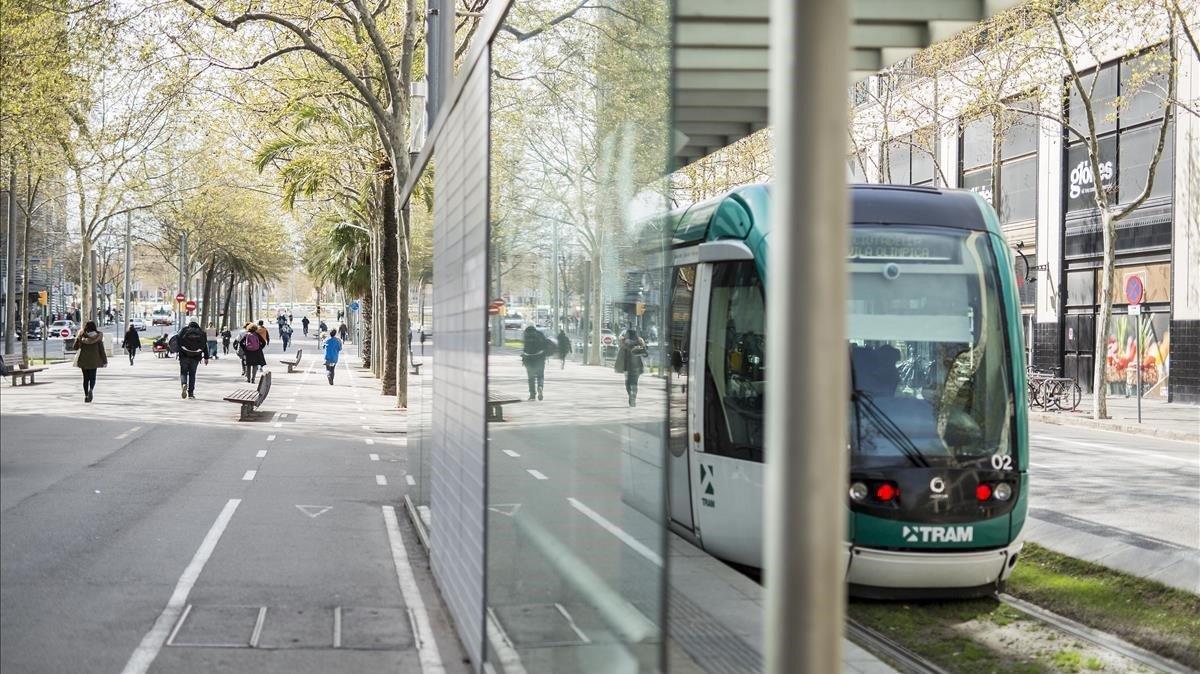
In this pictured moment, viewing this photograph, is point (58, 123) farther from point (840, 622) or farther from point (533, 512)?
point (840, 622)

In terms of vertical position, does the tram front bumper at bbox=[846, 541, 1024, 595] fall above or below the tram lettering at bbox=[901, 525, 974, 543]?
below

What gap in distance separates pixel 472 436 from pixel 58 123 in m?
2.74

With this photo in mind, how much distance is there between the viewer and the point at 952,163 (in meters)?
41.4

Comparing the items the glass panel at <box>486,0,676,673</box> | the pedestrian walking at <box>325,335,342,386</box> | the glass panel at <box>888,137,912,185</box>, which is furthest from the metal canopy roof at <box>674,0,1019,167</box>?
the glass panel at <box>888,137,912,185</box>

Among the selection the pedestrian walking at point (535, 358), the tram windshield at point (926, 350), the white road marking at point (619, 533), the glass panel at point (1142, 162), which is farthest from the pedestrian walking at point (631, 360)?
the glass panel at point (1142, 162)

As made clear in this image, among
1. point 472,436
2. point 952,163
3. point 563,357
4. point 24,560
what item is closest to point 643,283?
point 563,357

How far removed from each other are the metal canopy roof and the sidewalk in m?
16.6

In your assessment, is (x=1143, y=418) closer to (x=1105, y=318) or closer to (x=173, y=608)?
→ (x=1105, y=318)

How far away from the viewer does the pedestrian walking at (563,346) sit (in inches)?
167

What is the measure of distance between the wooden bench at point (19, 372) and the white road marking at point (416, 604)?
3613 millimetres

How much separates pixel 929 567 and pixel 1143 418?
1881 cm

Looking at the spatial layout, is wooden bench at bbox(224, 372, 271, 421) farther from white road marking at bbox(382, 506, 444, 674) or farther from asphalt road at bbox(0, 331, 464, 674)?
white road marking at bbox(382, 506, 444, 674)

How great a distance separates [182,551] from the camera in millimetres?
10039

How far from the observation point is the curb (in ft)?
73.9
